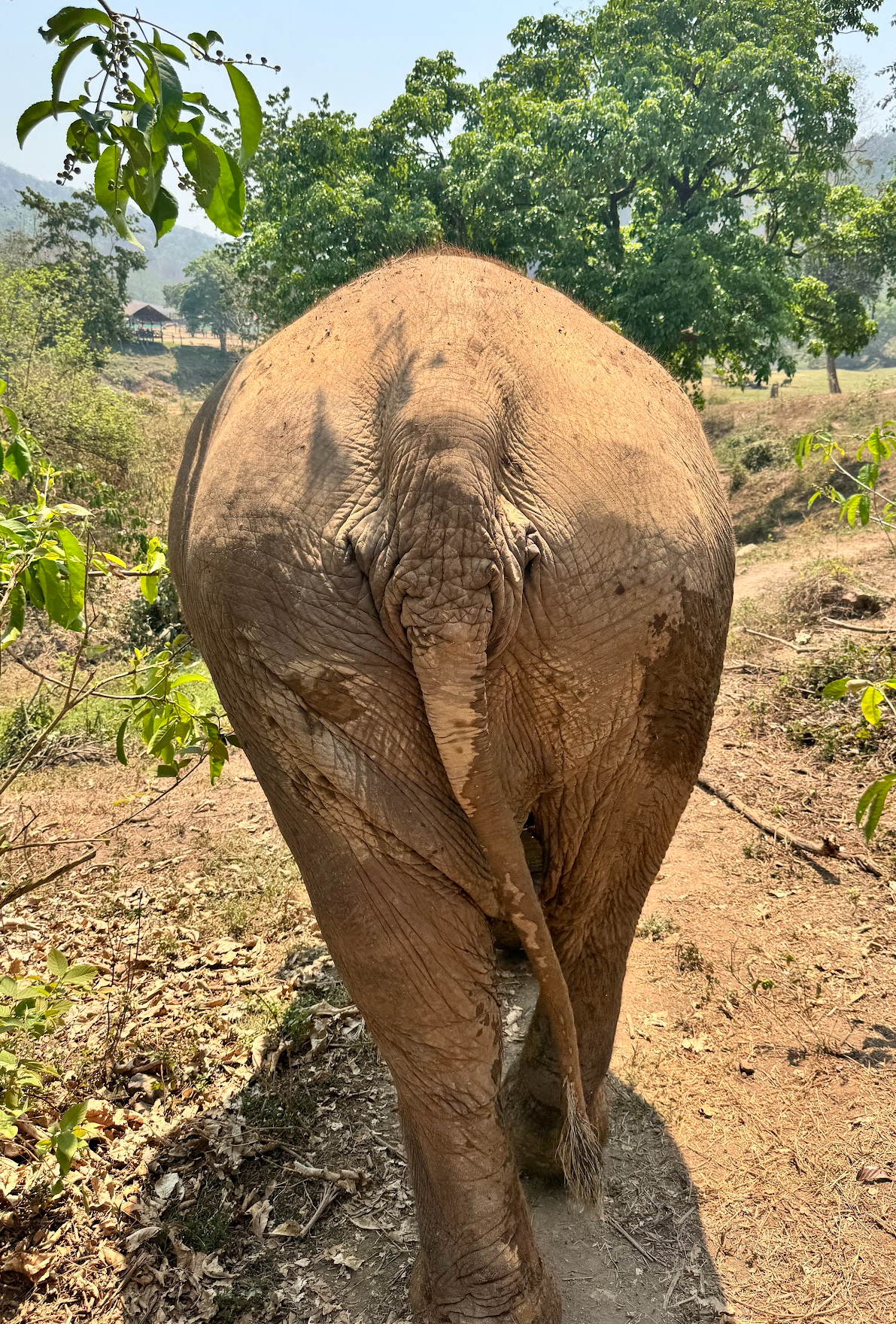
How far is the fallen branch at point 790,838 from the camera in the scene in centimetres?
468

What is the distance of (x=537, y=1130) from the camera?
279cm

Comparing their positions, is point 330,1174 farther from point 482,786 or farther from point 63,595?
point 63,595

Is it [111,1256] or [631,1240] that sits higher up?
[111,1256]

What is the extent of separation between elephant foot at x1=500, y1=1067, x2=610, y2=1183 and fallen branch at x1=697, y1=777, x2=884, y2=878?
258 cm

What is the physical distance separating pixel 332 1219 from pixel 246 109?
3.16 metres

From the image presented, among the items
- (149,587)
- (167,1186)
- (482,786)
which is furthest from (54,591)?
(167,1186)

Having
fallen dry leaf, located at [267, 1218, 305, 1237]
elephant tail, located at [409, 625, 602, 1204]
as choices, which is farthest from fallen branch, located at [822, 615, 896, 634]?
fallen dry leaf, located at [267, 1218, 305, 1237]

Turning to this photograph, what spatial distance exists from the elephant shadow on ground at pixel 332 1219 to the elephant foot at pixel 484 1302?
417 millimetres

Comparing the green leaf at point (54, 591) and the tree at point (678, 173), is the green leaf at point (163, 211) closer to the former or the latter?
the green leaf at point (54, 591)

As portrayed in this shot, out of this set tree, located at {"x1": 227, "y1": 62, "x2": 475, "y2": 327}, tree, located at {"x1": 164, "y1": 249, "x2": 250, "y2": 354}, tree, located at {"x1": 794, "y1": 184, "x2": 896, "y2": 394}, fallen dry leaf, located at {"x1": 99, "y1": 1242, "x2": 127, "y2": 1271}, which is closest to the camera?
fallen dry leaf, located at {"x1": 99, "y1": 1242, "x2": 127, "y2": 1271}

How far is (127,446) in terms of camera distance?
1411 centimetres

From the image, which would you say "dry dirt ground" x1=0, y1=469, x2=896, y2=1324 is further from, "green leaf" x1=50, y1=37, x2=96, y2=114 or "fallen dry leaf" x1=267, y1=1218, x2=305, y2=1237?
"green leaf" x1=50, y1=37, x2=96, y2=114

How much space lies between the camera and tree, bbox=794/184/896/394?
1653 centimetres

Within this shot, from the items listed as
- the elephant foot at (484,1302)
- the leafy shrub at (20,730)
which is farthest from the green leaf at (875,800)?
the leafy shrub at (20,730)
